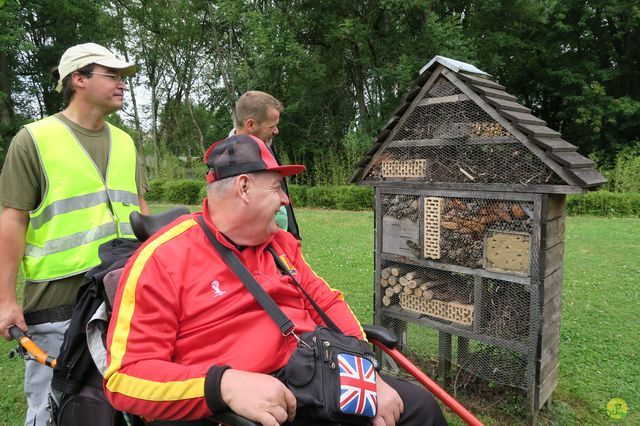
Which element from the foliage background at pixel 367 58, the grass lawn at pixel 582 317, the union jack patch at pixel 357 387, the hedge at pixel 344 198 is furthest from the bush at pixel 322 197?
the union jack patch at pixel 357 387

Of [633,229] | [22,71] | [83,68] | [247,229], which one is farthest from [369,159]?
[22,71]

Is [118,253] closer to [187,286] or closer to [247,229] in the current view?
[187,286]

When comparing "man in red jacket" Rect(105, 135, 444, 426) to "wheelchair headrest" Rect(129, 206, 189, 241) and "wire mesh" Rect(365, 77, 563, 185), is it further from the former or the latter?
"wire mesh" Rect(365, 77, 563, 185)

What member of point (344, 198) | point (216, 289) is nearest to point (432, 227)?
point (216, 289)

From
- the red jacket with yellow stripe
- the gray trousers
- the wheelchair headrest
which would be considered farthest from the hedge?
the red jacket with yellow stripe

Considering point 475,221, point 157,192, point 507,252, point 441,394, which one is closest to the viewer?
point 441,394

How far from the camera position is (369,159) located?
328cm

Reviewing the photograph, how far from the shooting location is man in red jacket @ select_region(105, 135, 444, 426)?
145 cm

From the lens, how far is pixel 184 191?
54.9 ft

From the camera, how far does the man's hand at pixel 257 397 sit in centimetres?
141

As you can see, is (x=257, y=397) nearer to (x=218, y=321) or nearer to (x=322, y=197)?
(x=218, y=321)

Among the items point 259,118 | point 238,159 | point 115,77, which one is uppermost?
point 115,77

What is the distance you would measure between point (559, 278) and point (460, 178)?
88cm

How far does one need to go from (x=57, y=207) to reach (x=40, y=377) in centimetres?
81
